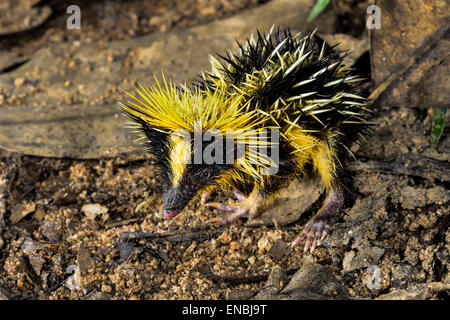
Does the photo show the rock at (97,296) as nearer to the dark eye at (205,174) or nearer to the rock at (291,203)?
the dark eye at (205,174)

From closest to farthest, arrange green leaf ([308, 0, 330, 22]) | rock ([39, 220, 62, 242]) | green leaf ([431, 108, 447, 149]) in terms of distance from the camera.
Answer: rock ([39, 220, 62, 242]) < green leaf ([431, 108, 447, 149]) < green leaf ([308, 0, 330, 22])

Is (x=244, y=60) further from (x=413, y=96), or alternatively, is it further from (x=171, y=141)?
(x=413, y=96)

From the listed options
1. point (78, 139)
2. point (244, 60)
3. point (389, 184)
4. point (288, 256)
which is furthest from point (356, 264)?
point (78, 139)

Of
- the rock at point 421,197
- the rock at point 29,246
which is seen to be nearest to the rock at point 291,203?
the rock at point 421,197

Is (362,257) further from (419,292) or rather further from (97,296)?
(97,296)

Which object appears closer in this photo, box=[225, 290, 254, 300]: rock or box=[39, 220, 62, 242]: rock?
box=[225, 290, 254, 300]: rock

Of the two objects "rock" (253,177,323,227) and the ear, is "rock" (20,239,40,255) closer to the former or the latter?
the ear

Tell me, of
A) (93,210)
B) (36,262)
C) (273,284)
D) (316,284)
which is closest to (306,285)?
(316,284)

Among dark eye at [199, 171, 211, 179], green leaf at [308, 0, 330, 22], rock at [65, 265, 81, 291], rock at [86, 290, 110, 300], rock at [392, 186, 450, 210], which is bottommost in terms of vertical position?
rock at [86, 290, 110, 300]

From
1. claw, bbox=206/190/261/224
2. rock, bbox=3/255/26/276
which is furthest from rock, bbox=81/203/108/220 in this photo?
claw, bbox=206/190/261/224
